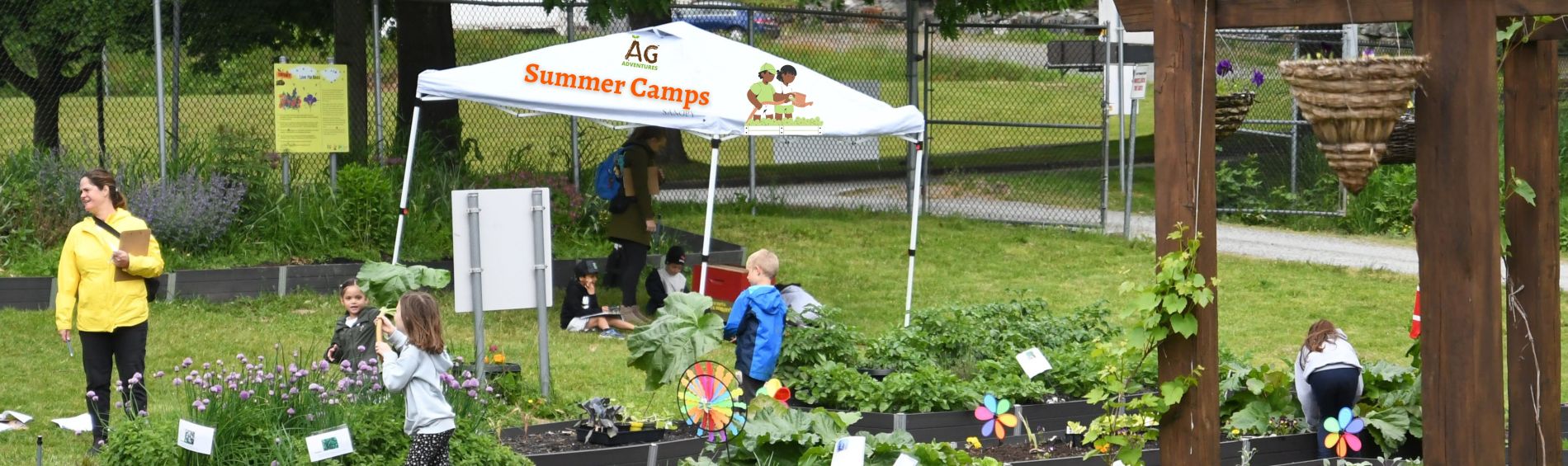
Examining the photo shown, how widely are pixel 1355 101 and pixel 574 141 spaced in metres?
11.3

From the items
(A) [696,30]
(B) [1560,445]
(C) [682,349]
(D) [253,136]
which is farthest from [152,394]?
(B) [1560,445]

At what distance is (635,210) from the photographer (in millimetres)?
11422

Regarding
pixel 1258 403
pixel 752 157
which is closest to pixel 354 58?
pixel 752 157

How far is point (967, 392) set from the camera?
7633 millimetres

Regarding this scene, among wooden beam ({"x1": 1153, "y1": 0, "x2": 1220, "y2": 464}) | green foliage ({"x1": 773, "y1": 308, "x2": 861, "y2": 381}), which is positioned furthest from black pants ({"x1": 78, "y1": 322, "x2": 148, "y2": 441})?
wooden beam ({"x1": 1153, "y1": 0, "x2": 1220, "y2": 464})

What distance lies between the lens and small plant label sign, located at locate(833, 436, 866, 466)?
17.4 feet

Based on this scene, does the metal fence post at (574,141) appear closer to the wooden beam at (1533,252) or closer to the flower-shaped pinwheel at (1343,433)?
the flower-shaped pinwheel at (1343,433)

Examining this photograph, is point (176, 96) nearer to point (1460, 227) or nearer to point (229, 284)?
point (229, 284)

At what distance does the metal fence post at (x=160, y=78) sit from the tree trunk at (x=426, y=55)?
8.01 feet

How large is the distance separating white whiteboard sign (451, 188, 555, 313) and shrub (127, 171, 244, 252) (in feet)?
15.6

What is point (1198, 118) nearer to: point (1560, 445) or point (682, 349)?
point (1560, 445)

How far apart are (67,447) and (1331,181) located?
14304 millimetres

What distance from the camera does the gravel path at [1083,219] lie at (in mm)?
15250

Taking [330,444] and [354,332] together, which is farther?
[354,332]
